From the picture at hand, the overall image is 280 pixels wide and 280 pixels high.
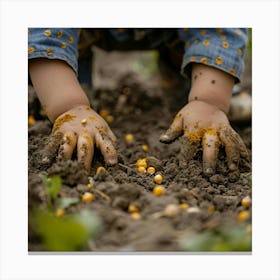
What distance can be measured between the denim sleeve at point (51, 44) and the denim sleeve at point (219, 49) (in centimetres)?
53

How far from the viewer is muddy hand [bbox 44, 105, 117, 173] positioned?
68.4 inches

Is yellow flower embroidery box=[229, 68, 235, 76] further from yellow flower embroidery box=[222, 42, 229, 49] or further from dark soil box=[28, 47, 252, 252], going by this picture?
dark soil box=[28, 47, 252, 252]

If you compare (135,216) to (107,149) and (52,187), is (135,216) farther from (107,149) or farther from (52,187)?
(107,149)

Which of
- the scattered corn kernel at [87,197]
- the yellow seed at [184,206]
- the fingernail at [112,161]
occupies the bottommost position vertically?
the yellow seed at [184,206]

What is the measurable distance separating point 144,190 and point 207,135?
0.40m

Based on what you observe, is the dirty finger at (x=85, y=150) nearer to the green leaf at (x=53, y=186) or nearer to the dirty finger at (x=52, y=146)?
the dirty finger at (x=52, y=146)

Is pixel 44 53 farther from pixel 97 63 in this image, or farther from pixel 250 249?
pixel 97 63

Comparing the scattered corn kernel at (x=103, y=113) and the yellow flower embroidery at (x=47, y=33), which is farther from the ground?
the yellow flower embroidery at (x=47, y=33)

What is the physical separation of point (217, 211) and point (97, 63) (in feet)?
9.69

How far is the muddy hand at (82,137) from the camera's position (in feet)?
5.70

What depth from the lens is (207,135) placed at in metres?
1.89

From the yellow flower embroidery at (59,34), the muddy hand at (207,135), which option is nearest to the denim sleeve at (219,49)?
the muddy hand at (207,135)

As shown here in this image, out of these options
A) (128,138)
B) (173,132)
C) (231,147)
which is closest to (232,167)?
(231,147)
